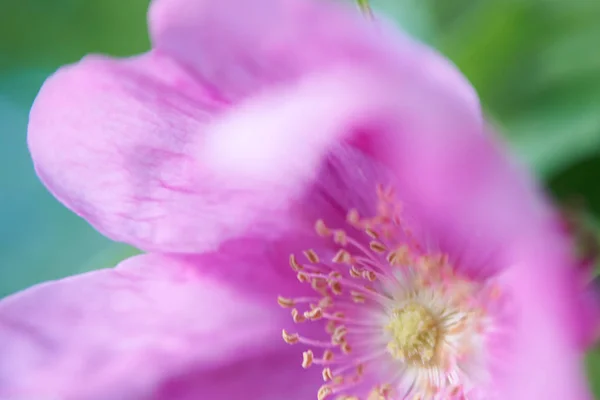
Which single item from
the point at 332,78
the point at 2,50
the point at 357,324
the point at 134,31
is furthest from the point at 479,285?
the point at 2,50

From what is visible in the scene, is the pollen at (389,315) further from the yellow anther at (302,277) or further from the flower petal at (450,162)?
the flower petal at (450,162)

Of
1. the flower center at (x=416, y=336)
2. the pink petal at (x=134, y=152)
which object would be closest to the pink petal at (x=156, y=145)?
the pink petal at (x=134, y=152)

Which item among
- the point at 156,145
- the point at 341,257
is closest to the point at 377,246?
the point at 341,257

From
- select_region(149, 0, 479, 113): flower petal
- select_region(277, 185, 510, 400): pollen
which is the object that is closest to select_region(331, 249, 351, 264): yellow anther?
select_region(277, 185, 510, 400): pollen

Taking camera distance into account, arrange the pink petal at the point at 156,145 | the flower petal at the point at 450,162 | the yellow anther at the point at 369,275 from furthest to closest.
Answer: the yellow anther at the point at 369,275, the pink petal at the point at 156,145, the flower petal at the point at 450,162

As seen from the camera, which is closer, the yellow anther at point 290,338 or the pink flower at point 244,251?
the pink flower at point 244,251

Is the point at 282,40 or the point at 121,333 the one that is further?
the point at 121,333

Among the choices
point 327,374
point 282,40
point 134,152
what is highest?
point 282,40

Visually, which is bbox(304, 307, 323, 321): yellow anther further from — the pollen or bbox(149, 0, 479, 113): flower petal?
bbox(149, 0, 479, 113): flower petal

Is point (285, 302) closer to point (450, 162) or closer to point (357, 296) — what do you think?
point (357, 296)
